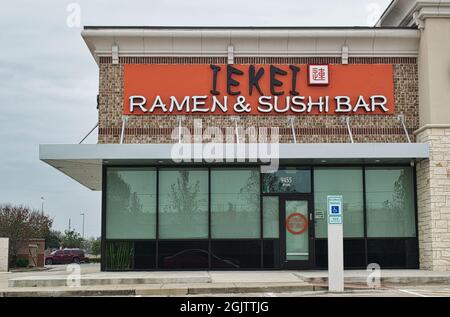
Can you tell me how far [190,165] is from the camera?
22484 mm

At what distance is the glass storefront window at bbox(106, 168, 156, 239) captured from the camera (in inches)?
877

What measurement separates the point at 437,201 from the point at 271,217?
5.09m

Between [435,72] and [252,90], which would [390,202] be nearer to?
[435,72]

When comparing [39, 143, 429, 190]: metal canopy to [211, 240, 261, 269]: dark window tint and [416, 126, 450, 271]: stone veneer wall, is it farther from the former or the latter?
[211, 240, 261, 269]: dark window tint

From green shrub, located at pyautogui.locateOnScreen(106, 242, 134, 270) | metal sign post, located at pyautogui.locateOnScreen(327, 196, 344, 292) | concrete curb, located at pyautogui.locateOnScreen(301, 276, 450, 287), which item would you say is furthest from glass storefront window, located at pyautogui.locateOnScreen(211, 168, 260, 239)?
metal sign post, located at pyautogui.locateOnScreen(327, 196, 344, 292)

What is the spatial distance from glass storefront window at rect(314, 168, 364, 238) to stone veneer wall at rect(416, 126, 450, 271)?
2041 millimetres

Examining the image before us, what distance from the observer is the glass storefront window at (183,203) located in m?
22.3

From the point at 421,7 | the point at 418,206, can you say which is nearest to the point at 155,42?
the point at 421,7

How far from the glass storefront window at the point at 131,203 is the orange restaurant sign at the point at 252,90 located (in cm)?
200

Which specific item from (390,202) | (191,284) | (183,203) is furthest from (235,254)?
(390,202)

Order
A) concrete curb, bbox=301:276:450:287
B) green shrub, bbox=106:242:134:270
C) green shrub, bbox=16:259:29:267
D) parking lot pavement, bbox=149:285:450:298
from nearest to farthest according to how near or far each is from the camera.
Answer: parking lot pavement, bbox=149:285:450:298
concrete curb, bbox=301:276:450:287
green shrub, bbox=106:242:134:270
green shrub, bbox=16:259:29:267

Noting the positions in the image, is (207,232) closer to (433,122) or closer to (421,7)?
(433,122)

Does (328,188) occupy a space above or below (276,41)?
below

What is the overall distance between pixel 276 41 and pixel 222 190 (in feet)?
16.7
